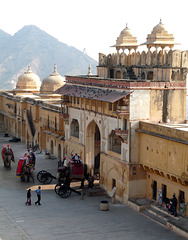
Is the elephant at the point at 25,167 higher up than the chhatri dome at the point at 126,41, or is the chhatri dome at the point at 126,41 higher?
the chhatri dome at the point at 126,41

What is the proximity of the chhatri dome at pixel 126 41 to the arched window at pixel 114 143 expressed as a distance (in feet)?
25.8

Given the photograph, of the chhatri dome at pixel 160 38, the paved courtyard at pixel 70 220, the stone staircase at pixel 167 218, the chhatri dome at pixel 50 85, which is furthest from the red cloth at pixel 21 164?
the chhatri dome at pixel 50 85

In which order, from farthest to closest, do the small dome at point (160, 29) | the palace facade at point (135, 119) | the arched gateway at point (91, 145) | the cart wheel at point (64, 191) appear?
the arched gateway at point (91, 145) < the small dome at point (160, 29) < the cart wheel at point (64, 191) < the palace facade at point (135, 119)

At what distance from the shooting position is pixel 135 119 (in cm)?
3080

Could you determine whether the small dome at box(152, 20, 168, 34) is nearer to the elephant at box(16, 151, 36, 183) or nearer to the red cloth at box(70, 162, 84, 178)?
the red cloth at box(70, 162, 84, 178)

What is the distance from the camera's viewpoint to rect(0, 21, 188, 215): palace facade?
28.4m

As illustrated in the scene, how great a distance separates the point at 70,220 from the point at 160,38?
14549 mm

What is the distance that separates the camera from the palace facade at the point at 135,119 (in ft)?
93.2

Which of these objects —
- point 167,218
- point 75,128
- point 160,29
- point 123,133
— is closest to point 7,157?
point 75,128

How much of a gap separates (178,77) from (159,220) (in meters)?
9.88

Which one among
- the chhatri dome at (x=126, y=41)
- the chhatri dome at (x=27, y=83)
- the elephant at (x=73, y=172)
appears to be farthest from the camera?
the chhatri dome at (x=27, y=83)

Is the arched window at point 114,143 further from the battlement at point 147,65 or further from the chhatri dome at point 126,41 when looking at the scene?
the chhatri dome at point 126,41

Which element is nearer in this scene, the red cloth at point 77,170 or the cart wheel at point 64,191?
the cart wheel at point 64,191

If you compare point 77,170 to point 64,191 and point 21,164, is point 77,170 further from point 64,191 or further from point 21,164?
point 21,164
